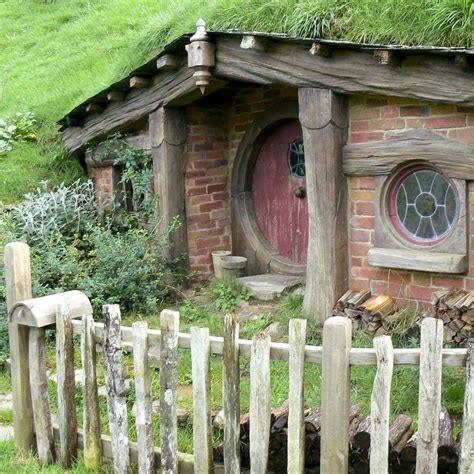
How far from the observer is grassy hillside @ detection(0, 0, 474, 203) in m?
5.94

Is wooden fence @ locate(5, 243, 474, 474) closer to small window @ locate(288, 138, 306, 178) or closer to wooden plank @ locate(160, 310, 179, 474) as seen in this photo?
wooden plank @ locate(160, 310, 179, 474)

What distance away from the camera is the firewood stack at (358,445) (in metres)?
3.46

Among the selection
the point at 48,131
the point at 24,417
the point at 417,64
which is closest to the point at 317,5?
the point at 417,64

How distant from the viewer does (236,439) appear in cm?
339

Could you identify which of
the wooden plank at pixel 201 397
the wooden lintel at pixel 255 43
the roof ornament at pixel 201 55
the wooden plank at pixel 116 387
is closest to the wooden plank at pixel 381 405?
the wooden plank at pixel 201 397

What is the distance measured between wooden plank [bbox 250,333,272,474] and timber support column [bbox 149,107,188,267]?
16.1 ft

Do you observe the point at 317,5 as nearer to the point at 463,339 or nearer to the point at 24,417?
the point at 463,339

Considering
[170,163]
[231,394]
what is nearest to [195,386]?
[231,394]

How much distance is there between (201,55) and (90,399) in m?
4.07

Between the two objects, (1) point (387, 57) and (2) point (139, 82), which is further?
(2) point (139, 82)

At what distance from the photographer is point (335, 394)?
10.3 ft

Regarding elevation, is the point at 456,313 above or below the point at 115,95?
below

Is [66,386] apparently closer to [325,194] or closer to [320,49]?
[325,194]

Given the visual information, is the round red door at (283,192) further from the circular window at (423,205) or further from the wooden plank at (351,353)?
the wooden plank at (351,353)
